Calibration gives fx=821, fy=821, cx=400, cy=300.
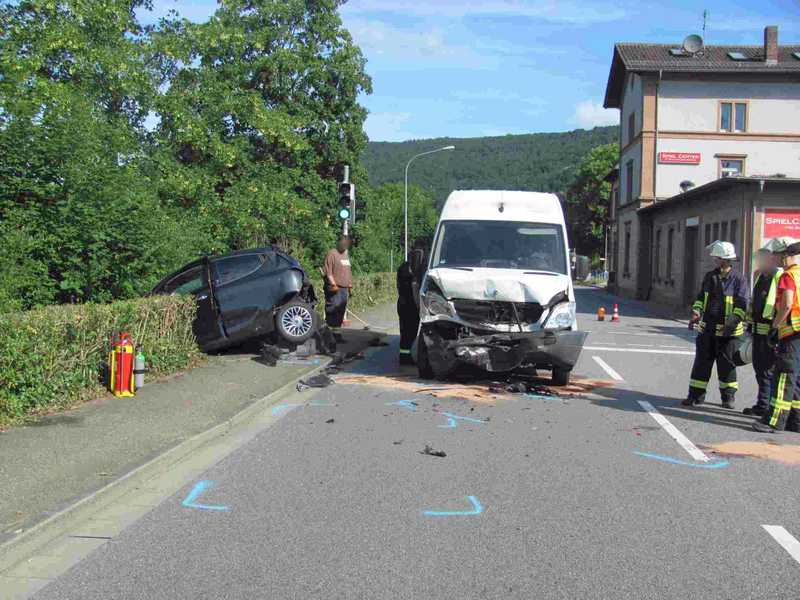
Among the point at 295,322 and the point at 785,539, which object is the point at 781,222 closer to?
the point at 295,322

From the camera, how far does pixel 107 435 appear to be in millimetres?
7188

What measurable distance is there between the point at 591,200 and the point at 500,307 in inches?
3108

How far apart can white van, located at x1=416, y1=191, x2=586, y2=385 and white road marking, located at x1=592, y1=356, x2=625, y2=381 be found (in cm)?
150

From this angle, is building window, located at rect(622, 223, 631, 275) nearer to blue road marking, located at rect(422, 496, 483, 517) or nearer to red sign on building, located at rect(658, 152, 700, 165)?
red sign on building, located at rect(658, 152, 700, 165)

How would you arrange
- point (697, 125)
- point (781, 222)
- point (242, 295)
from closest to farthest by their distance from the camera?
point (242, 295), point (781, 222), point (697, 125)

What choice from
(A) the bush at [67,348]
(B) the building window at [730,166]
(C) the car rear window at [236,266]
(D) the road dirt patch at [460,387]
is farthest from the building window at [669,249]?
(A) the bush at [67,348]

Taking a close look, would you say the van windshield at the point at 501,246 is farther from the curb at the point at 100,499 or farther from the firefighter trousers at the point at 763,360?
the curb at the point at 100,499

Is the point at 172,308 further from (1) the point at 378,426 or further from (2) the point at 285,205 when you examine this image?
(2) the point at 285,205

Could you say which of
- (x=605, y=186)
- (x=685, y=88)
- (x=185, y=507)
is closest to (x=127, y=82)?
(x=185, y=507)

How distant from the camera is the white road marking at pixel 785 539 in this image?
4.70 metres

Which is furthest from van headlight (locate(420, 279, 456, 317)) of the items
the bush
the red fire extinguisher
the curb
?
the red fire extinguisher

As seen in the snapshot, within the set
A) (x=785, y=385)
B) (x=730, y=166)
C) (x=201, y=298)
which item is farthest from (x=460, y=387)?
(x=730, y=166)

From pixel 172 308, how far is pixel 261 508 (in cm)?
602

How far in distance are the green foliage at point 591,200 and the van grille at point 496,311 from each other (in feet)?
245
